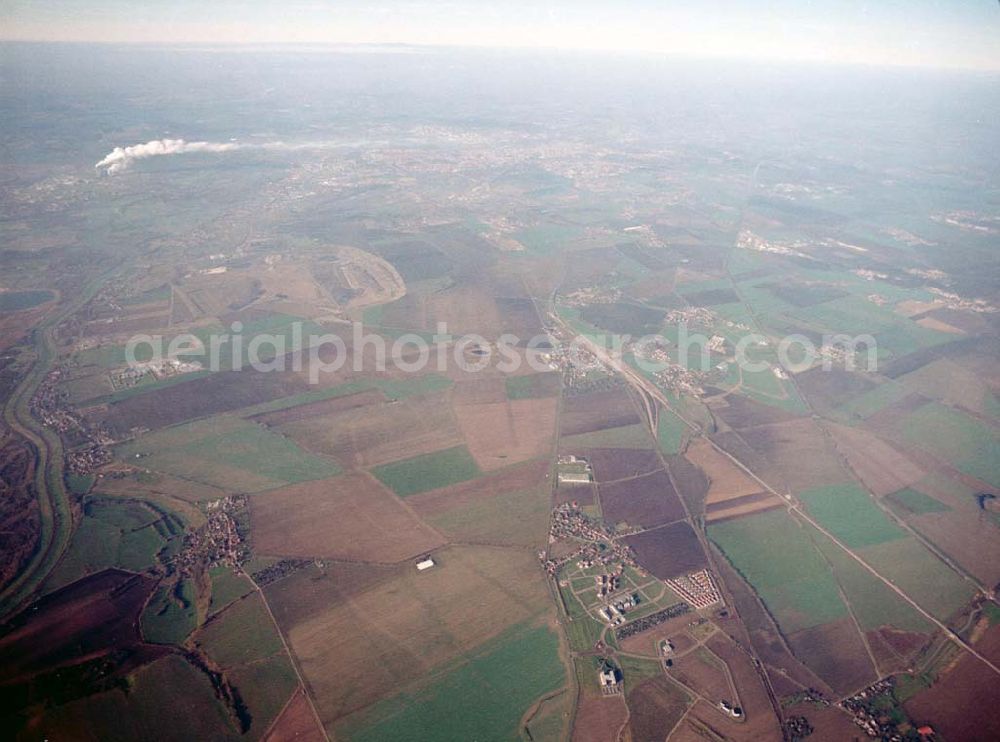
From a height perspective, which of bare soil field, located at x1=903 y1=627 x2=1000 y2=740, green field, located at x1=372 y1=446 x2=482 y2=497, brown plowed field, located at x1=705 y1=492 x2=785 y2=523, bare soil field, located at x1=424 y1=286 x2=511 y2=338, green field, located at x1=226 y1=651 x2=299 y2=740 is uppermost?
bare soil field, located at x1=903 y1=627 x2=1000 y2=740

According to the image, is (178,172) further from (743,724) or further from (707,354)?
A: (743,724)

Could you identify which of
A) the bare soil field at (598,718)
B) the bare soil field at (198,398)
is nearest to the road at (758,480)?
the bare soil field at (598,718)

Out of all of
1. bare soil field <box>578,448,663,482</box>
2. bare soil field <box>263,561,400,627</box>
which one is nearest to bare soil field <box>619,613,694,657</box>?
bare soil field <box>578,448,663,482</box>

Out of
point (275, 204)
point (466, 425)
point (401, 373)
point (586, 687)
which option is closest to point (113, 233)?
point (275, 204)

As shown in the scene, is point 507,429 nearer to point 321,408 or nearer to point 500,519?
point 500,519

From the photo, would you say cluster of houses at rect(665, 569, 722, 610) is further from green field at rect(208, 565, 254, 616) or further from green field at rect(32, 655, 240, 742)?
green field at rect(208, 565, 254, 616)

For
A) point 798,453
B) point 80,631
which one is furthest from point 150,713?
point 798,453
